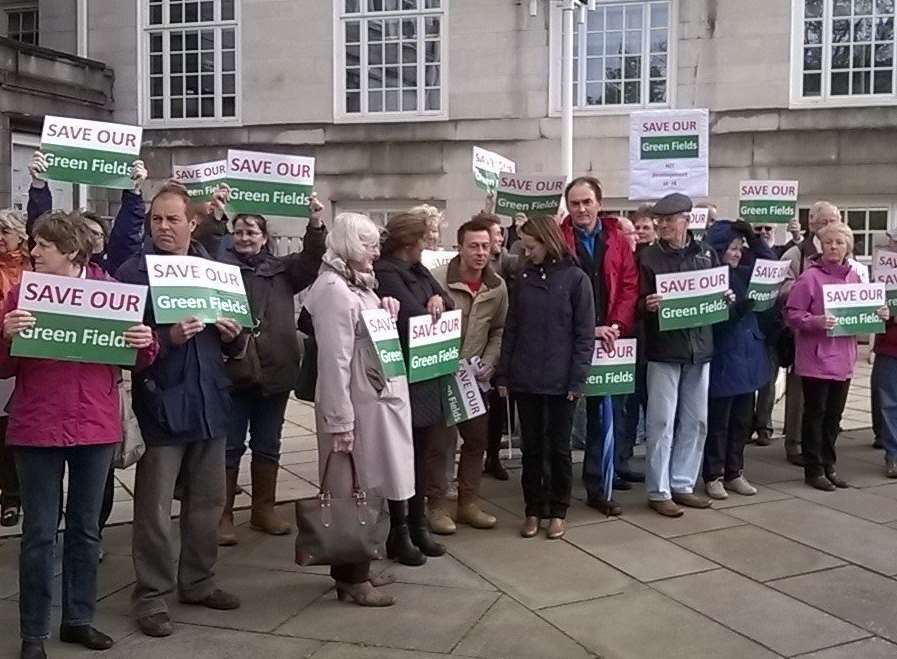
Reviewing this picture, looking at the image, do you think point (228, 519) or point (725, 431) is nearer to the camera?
point (228, 519)

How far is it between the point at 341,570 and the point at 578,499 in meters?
2.55

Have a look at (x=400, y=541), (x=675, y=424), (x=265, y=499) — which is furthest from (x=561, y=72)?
(x=400, y=541)

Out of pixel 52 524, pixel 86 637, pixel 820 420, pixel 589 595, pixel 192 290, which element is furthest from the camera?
pixel 820 420

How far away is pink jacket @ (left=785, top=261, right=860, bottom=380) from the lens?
7465mm

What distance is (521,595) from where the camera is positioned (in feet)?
17.8

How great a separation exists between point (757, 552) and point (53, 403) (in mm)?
4087

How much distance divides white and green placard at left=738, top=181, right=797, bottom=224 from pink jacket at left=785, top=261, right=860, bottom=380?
79cm

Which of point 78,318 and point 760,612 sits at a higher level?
point 78,318

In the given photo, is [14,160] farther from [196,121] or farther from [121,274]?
[121,274]

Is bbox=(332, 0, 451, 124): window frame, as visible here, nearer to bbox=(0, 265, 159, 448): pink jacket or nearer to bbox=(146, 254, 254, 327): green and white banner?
bbox=(146, 254, 254, 327): green and white banner

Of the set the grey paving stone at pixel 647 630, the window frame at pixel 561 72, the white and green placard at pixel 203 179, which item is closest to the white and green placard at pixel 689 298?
the grey paving stone at pixel 647 630

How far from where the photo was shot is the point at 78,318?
4.44 metres

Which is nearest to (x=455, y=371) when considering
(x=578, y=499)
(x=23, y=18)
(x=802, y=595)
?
(x=578, y=499)

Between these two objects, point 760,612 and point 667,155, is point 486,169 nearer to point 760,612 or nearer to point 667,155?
point 667,155
